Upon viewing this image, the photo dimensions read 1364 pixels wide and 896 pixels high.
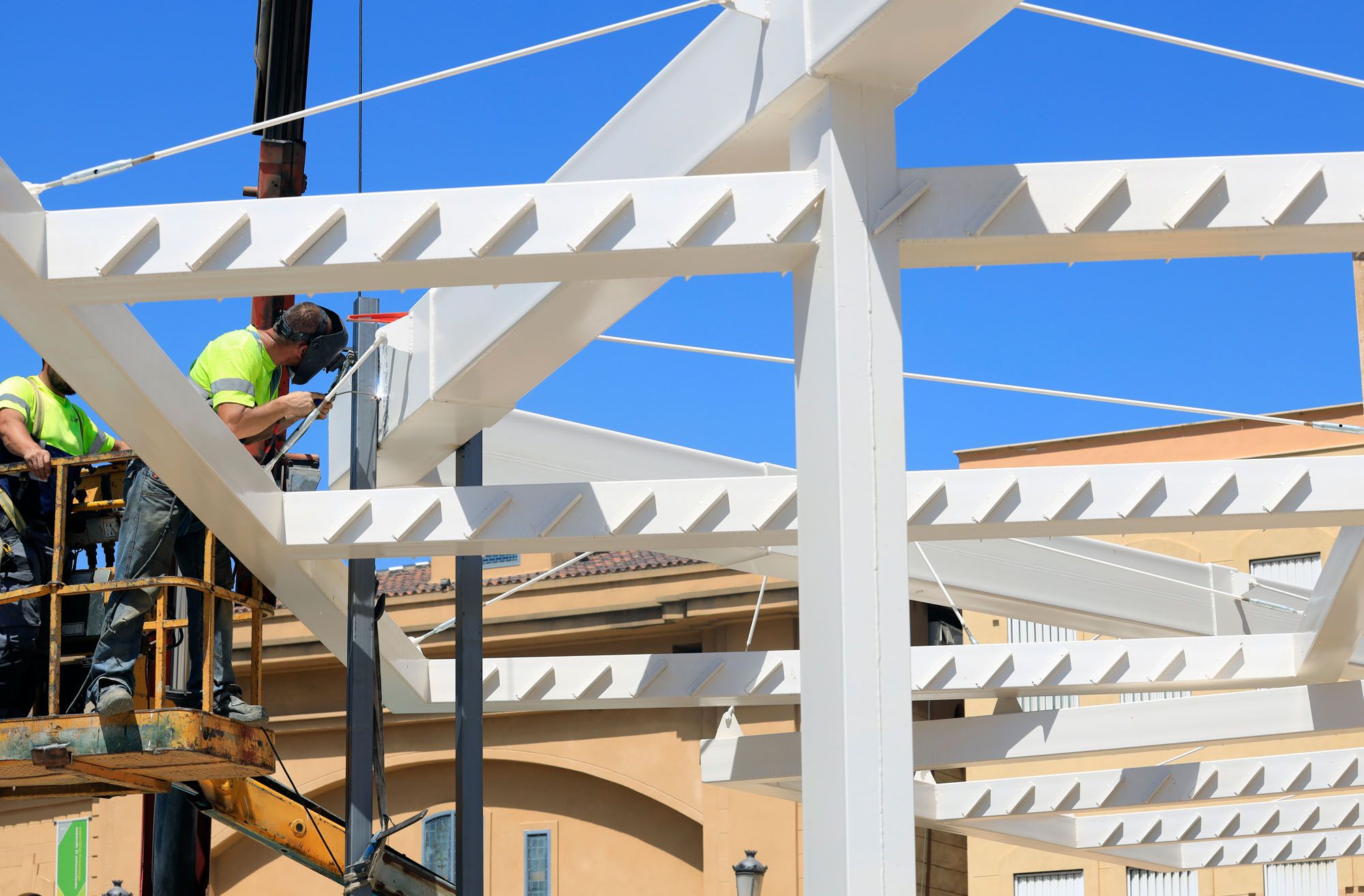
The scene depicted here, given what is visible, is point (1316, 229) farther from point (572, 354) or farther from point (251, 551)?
point (251, 551)

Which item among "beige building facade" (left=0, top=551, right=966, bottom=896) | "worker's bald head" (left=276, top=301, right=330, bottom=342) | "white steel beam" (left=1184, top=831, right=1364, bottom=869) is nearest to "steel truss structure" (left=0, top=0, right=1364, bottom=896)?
"worker's bald head" (left=276, top=301, right=330, bottom=342)

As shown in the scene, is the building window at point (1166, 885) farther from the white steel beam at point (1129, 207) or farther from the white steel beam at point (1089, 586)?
the white steel beam at point (1129, 207)

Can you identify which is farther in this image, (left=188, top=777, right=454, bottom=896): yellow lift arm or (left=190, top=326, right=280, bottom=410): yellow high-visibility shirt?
(left=188, top=777, right=454, bottom=896): yellow lift arm

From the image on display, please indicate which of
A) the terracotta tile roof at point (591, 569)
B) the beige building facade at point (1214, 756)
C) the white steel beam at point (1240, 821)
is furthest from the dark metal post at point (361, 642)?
the beige building facade at point (1214, 756)

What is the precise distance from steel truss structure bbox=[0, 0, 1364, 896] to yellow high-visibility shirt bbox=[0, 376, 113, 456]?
1.23 m

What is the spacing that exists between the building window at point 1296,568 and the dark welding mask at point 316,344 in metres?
15.6

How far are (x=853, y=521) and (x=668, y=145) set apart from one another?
1.94m

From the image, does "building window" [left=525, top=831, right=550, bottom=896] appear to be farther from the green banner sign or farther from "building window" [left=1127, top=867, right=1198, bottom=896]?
"building window" [left=1127, top=867, right=1198, bottom=896]

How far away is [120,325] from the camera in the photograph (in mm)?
6102

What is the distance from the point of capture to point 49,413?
8.50m

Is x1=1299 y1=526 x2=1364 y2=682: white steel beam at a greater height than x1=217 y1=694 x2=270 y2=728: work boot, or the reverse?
x1=1299 y1=526 x2=1364 y2=682: white steel beam

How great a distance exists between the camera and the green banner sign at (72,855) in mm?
22609

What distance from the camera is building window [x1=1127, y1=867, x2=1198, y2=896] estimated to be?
69.1 ft

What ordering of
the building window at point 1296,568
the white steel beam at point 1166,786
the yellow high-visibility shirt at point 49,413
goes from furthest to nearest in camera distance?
the building window at point 1296,568 → the white steel beam at point 1166,786 → the yellow high-visibility shirt at point 49,413
